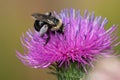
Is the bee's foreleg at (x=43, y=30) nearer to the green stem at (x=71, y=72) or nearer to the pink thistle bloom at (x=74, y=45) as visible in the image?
the pink thistle bloom at (x=74, y=45)

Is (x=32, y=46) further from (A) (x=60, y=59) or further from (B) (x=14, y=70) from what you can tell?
(B) (x=14, y=70)

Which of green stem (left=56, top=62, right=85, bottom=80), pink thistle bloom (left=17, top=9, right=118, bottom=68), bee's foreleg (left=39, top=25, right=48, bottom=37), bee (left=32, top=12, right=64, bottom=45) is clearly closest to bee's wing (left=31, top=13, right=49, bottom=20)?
bee (left=32, top=12, right=64, bottom=45)

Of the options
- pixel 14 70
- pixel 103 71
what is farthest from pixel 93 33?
pixel 14 70

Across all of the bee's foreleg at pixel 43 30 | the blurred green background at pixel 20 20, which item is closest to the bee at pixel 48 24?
the bee's foreleg at pixel 43 30

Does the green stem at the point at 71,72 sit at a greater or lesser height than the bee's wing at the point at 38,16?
lesser

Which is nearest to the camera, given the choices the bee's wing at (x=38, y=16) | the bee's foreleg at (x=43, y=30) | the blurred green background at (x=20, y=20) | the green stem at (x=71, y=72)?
the bee's wing at (x=38, y=16)
